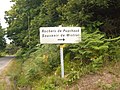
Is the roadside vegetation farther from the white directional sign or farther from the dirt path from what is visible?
the white directional sign

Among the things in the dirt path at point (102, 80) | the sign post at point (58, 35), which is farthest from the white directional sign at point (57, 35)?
the dirt path at point (102, 80)

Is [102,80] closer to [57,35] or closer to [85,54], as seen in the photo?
[85,54]

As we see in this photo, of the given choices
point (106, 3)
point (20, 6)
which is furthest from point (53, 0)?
point (20, 6)

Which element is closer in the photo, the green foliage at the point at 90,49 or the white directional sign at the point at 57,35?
the white directional sign at the point at 57,35

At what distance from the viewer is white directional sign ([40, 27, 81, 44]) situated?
961 centimetres

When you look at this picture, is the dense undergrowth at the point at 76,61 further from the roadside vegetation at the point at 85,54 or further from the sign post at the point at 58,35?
the sign post at the point at 58,35

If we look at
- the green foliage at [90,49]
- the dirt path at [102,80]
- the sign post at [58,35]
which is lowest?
the dirt path at [102,80]

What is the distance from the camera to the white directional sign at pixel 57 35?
9.61 meters

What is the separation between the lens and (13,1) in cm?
4138

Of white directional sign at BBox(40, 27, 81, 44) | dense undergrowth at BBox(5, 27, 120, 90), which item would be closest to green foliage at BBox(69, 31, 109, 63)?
dense undergrowth at BBox(5, 27, 120, 90)

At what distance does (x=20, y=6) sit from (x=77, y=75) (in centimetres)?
2985

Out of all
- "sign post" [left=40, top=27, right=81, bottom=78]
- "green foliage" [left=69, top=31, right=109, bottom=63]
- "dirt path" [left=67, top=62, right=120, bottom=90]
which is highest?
"sign post" [left=40, top=27, right=81, bottom=78]

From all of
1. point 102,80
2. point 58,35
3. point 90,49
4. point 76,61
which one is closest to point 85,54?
point 90,49

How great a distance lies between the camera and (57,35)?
31.7 feet
